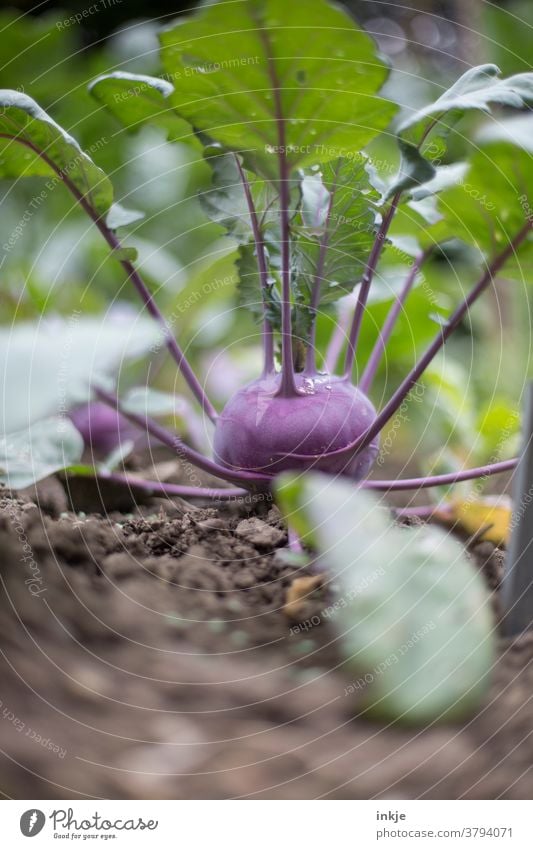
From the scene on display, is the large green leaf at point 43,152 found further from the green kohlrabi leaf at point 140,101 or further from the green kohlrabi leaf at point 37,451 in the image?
the green kohlrabi leaf at point 37,451

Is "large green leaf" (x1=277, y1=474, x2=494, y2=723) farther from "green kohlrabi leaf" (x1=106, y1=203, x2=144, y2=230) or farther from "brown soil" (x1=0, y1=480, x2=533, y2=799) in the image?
"green kohlrabi leaf" (x1=106, y1=203, x2=144, y2=230)

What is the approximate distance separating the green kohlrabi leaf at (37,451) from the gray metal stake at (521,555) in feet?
0.82

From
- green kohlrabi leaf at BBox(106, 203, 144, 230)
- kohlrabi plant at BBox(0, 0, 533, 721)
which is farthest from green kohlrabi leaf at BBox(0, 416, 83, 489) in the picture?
green kohlrabi leaf at BBox(106, 203, 144, 230)

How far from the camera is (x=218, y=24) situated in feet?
0.86

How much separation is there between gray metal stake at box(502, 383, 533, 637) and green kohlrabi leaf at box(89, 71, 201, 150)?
234mm

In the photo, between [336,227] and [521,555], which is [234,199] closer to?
[336,227]

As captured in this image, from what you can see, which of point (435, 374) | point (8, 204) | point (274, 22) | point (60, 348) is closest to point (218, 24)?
point (274, 22)

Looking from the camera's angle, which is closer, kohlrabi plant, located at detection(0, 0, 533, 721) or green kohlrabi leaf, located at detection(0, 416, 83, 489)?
kohlrabi plant, located at detection(0, 0, 533, 721)

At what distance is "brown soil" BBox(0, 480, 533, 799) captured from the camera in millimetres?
279

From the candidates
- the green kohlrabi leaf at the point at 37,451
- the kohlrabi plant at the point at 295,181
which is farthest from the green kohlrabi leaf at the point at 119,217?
the green kohlrabi leaf at the point at 37,451

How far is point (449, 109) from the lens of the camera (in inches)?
12.0

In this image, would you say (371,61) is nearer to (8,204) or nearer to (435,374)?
(435,374)

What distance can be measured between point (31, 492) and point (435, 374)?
1.31ft

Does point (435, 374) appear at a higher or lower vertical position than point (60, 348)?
higher
